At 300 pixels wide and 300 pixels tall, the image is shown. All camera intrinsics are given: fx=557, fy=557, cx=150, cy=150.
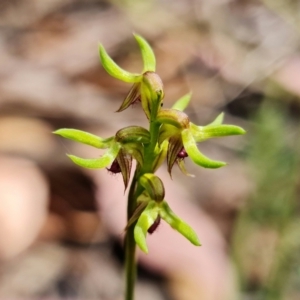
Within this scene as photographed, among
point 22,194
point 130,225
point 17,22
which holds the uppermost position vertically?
point 130,225

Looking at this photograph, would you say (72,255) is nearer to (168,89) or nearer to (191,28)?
(168,89)

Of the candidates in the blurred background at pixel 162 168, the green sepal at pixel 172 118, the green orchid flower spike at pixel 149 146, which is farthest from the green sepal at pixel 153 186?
the blurred background at pixel 162 168

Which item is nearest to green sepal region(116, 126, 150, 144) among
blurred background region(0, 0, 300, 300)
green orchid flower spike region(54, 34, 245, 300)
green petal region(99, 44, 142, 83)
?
green orchid flower spike region(54, 34, 245, 300)

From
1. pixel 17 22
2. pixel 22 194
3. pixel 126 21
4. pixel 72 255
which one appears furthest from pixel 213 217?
pixel 17 22

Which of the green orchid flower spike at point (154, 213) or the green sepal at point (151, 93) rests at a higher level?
the green sepal at point (151, 93)

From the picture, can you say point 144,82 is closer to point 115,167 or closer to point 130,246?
point 115,167

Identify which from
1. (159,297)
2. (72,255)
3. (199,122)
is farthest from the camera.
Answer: (199,122)

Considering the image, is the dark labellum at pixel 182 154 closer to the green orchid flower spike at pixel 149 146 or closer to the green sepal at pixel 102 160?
the green orchid flower spike at pixel 149 146
